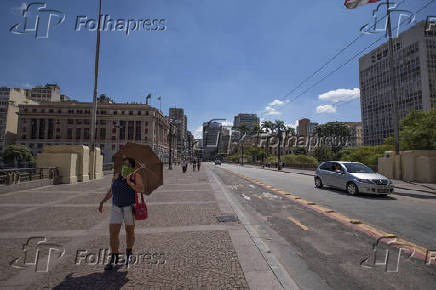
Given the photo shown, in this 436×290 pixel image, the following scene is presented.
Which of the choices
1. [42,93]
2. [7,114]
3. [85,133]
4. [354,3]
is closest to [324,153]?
[354,3]

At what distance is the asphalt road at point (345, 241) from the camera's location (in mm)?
3061

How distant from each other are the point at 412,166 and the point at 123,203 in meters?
20.9

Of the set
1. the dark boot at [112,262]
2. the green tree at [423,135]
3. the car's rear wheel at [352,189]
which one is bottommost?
the dark boot at [112,262]

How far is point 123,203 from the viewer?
3.37 meters

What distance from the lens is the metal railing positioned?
11.2m

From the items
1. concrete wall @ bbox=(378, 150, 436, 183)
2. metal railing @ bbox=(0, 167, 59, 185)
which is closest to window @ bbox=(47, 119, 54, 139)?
metal railing @ bbox=(0, 167, 59, 185)

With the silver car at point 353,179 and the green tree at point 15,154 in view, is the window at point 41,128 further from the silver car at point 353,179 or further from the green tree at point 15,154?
the silver car at point 353,179

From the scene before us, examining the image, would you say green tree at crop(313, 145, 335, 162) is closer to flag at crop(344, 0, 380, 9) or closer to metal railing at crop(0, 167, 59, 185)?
flag at crop(344, 0, 380, 9)

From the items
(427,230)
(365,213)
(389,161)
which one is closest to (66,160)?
(365,213)

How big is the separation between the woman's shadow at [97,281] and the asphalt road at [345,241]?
2.51 m

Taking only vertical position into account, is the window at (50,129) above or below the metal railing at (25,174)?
above

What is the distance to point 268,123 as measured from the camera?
191 feet

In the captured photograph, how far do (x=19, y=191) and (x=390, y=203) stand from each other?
58.0 ft

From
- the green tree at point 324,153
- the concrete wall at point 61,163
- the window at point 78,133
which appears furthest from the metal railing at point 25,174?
the window at point 78,133
